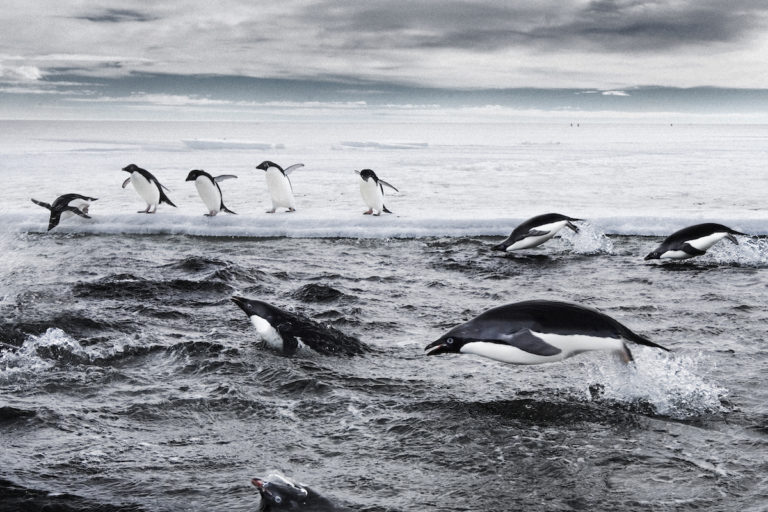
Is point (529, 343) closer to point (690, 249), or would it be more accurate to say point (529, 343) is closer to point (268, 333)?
point (268, 333)

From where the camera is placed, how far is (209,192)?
11758mm

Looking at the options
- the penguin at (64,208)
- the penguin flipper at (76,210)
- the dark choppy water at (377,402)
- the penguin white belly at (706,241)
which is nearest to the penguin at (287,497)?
the dark choppy water at (377,402)

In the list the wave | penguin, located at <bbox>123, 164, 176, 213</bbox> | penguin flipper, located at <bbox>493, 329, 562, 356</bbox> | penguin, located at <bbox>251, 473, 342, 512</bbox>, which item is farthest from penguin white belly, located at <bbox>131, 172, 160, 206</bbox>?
penguin, located at <bbox>251, 473, 342, 512</bbox>

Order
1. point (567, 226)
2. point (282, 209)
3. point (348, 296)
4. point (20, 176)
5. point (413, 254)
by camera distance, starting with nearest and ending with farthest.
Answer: point (348, 296) → point (413, 254) → point (567, 226) → point (282, 209) → point (20, 176)

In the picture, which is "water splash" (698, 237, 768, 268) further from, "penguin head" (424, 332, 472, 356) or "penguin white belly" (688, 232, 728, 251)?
"penguin head" (424, 332, 472, 356)

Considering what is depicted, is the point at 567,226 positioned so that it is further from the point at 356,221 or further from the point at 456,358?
the point at 456,358

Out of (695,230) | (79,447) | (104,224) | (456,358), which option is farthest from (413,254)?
(79,447)

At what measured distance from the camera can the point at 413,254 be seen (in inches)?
370

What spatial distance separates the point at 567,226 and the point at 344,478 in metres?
7.10

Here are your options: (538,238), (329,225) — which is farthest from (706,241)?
(329,225)

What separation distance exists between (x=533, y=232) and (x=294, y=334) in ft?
14.1

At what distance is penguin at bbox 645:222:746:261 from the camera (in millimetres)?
8367

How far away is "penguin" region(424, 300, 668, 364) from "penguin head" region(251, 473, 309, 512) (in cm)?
144

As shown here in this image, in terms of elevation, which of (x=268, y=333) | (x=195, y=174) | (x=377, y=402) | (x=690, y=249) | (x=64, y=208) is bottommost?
(x=377, y=402)
